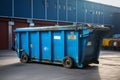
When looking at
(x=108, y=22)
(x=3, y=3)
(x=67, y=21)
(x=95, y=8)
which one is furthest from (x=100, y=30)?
(x=108, y=22)

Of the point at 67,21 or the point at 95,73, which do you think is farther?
the point at 67,21

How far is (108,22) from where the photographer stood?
1842 inches

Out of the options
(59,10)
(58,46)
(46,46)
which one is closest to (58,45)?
(58,46)

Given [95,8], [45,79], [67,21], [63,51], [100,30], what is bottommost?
[45,79]

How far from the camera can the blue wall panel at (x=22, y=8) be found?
28547mm

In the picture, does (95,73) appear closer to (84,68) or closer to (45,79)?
(84,68)

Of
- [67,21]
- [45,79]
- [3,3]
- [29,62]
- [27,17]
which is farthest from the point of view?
[67,21]

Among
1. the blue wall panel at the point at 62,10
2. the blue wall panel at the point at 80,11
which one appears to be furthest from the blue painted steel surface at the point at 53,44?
the blue wall panel at the point at 80,11

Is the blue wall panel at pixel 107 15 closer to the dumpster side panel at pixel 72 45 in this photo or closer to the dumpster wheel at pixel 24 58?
the dumpster wheel at pixel 24 58

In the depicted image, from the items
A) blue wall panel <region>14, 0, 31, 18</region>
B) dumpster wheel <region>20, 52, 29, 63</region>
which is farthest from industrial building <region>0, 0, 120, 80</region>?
dumpster wheel <region>20, 52, 29, 63</region>

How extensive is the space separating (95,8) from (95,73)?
32.6 metres

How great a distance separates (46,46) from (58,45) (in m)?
0.95

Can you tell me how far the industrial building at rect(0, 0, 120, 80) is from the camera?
10.6m

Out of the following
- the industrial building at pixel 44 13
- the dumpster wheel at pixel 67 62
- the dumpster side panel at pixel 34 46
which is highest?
the industrial building at pixel 44 13
